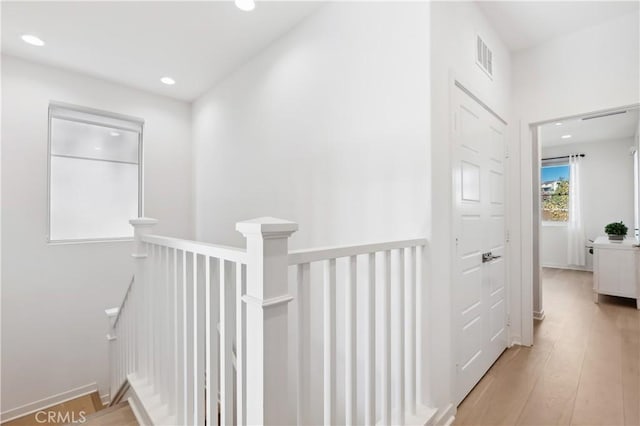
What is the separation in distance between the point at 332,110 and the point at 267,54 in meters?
1.21

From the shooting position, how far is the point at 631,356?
8.02 feet

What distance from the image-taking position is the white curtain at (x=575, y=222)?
20.5 ft

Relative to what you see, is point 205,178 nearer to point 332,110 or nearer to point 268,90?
point 268,90

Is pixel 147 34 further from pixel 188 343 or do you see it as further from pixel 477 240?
pixel 477 240

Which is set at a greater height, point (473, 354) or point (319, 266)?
point (319, 266)

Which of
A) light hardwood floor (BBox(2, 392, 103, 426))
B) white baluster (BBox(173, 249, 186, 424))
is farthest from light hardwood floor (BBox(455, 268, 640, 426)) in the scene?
light hardwood floor (BBox(2, 392, 103, 426))

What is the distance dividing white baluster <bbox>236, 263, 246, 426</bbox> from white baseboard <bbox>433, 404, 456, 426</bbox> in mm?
1121

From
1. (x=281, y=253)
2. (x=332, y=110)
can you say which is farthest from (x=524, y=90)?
(x=281, y=253)

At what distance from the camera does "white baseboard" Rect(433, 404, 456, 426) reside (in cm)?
166

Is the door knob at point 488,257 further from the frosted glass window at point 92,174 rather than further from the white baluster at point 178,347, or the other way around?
the frosted glass window at point 92,174

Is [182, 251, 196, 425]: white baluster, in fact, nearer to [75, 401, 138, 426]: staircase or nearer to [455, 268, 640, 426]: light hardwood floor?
[75, 401, 138, 426]: staircase

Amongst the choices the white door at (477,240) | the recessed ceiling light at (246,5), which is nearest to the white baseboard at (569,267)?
the white door at (477,240)

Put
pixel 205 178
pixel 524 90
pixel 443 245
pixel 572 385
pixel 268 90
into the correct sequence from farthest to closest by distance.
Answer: pixel 205 178
pixel 268 90
pixel 524 90
pixel 572 385
pixel 443 245

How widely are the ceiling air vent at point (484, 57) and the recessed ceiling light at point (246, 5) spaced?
5.72 ft
